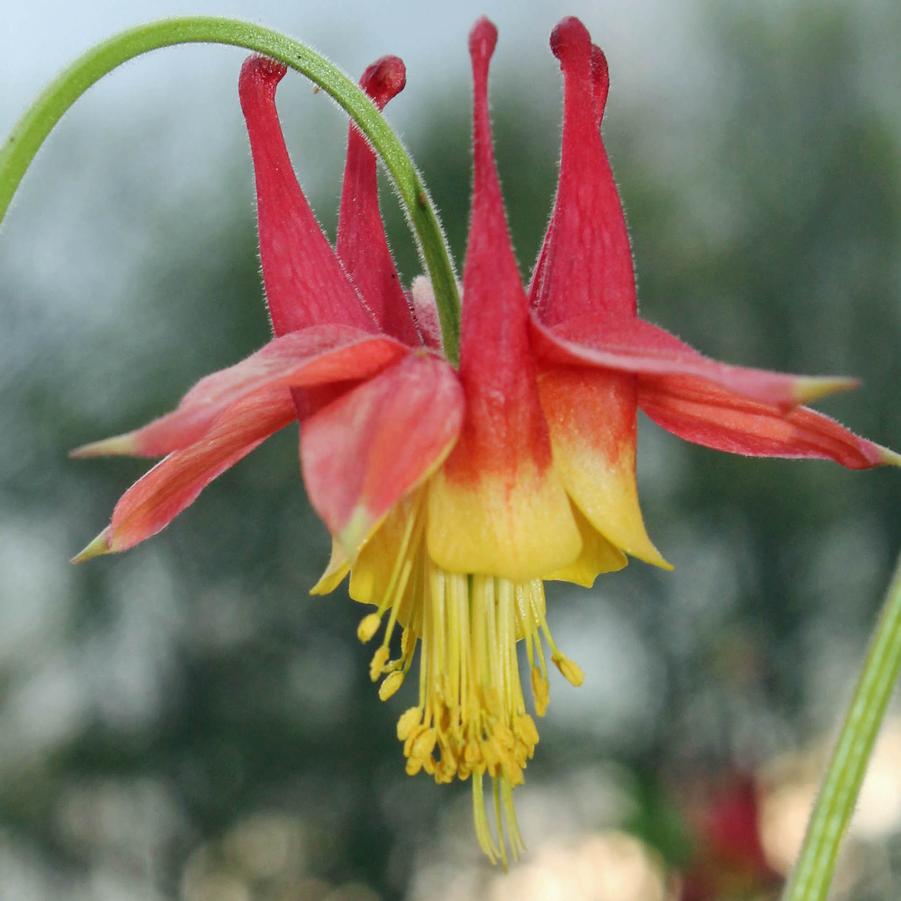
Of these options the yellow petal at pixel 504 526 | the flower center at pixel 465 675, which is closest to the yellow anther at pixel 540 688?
the flower center at pixel 465 675

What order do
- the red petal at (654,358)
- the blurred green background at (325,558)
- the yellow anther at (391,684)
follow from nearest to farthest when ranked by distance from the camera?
the red petal at (654,358)
the yellow anther at (391,684)
the blurred green background at (325,558)

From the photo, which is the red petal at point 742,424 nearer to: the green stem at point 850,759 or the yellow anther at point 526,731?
the green stem at point 850,759

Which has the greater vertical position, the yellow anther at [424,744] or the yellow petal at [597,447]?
the yellow petal at [597,447]

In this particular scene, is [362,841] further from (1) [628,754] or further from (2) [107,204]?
(2) [107,204]

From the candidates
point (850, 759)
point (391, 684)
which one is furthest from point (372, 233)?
point (850, 759)

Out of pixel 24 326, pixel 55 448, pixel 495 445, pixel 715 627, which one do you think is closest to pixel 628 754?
pixel 715 627

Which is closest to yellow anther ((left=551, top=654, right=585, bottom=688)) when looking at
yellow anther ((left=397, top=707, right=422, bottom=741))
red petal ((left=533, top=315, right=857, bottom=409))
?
yellow anther ((left=397, top=707, right=422, bottom=741))

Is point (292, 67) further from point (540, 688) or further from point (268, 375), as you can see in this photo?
point (540, 688)
